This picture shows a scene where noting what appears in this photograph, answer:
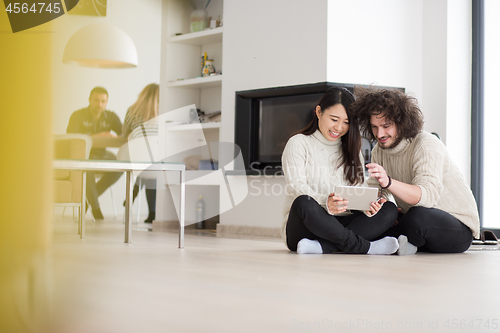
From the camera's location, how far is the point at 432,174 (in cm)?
227

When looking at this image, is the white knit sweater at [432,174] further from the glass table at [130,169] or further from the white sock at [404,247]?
the glass table at [130,169]

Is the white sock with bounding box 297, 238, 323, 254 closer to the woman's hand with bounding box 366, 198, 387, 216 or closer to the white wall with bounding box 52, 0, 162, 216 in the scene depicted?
the woman's hand with bounding box 366, 198, 387, 216

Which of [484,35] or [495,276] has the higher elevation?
[484,35]

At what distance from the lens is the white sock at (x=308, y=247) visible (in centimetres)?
231

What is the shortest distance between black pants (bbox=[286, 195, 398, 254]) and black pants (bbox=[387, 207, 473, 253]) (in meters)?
0.08

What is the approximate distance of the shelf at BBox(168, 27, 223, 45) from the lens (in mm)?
4625

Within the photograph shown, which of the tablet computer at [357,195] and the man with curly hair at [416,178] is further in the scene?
the man with curly hair at [416,178]

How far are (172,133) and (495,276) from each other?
11.6 ft

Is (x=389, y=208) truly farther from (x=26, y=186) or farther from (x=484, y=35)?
(x=484, y=35)

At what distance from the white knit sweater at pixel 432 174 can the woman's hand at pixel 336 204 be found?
330 millimetres

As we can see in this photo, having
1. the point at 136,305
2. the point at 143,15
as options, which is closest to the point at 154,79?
the point at 143,15

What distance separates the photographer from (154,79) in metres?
0.53

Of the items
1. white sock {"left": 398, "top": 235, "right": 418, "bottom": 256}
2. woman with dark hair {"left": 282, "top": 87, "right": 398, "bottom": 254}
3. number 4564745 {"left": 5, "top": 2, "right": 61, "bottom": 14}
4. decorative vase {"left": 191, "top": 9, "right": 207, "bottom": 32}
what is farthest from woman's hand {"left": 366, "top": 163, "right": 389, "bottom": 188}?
decorative vase {"left": 191, "top": 9, "right": 207, "bottom": 32}

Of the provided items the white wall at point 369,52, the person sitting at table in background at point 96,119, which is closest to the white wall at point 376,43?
the white wall at point 369,52
